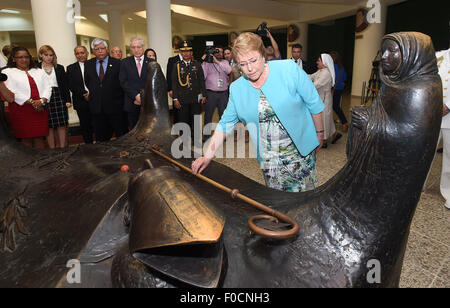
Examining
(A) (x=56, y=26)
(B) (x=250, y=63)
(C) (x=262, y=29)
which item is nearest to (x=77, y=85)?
(A) (x=56, y=26)

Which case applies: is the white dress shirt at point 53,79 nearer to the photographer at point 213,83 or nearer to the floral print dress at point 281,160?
the photographer at point 213,83

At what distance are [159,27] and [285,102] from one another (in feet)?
24.4

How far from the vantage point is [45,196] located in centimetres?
151

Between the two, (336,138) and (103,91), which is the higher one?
(103,91)

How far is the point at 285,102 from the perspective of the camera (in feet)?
6.39

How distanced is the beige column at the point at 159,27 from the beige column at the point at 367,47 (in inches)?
299

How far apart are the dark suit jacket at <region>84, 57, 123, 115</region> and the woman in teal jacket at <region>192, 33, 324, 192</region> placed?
316cm

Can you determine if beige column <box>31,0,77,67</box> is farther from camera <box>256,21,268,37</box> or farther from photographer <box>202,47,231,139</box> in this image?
camera <box>256,21,268,37</box>

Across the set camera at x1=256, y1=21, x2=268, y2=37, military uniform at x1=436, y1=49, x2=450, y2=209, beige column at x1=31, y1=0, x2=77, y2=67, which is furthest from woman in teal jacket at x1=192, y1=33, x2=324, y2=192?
beige column at x1=31, y1=0, x2=77, y2=67

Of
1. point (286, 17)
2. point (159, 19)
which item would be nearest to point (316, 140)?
point (159, 19)

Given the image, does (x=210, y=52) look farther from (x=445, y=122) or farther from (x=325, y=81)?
(x=445, y=122)

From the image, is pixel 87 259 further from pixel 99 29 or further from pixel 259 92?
pixel 99 29
